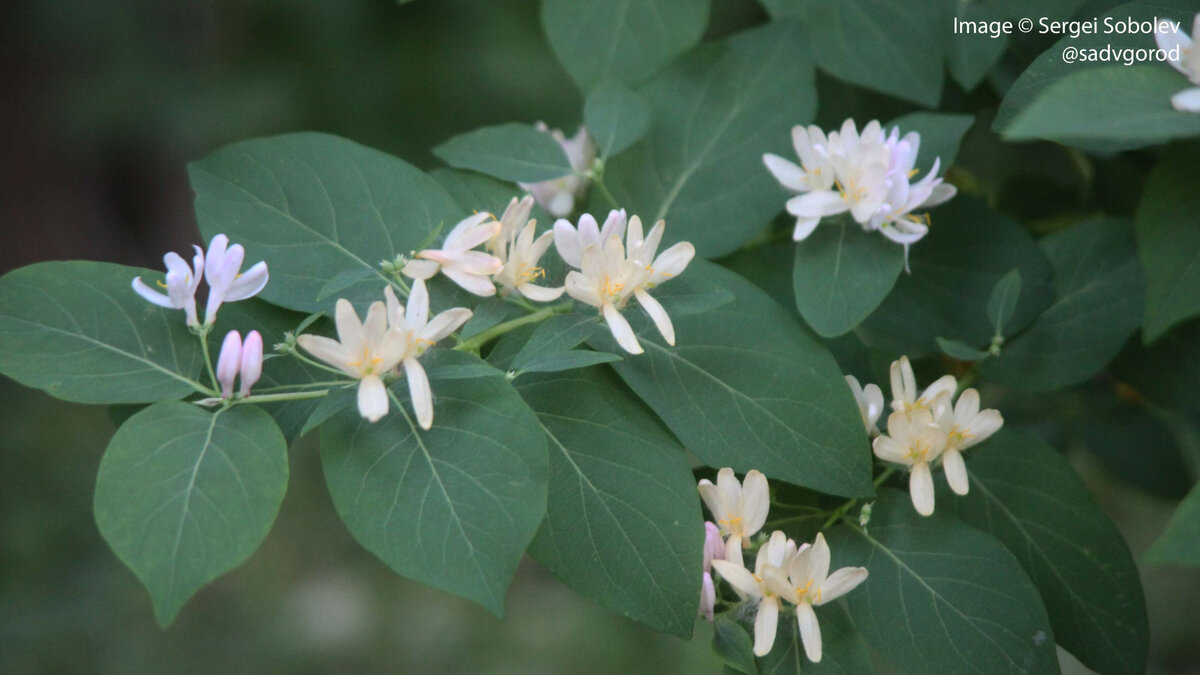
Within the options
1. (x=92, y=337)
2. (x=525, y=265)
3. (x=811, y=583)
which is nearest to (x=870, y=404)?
(x=811, y=583)

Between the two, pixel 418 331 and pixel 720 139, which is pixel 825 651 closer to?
pixel 418 331

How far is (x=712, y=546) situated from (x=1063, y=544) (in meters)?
0.25

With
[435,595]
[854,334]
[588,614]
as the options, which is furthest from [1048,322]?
[435,595]

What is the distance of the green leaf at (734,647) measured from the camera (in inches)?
19.9

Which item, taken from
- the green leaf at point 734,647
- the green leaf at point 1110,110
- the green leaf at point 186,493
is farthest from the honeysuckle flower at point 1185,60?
the green leaf at point 186,493

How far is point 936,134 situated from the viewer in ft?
2.21

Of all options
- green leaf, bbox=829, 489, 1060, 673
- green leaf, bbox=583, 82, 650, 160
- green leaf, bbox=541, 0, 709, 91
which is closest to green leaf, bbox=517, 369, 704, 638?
green leaf, bbox=829, 489, 1060, 673

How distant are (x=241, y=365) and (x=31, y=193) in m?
2.10

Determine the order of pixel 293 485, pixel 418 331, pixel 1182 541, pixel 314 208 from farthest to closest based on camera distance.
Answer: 1. pixel 293 485
2. pixel 314 208
3. pixel 418 331
4. pixel 1182 541

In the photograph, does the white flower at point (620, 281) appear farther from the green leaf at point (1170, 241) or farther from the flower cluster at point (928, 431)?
the green leaf at point (1170, 241)

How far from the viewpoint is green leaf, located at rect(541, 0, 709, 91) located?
0.78m

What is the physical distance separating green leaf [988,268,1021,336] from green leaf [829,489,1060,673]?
0.16 meters

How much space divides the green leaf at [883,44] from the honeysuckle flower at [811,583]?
1.32 feet

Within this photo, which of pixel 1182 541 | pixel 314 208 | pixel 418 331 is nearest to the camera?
pixel 1182 541
